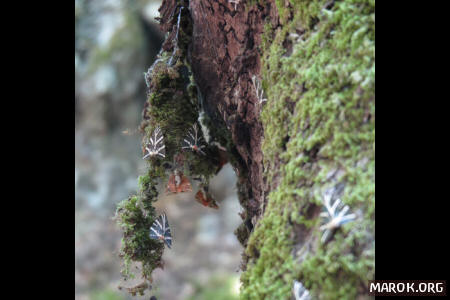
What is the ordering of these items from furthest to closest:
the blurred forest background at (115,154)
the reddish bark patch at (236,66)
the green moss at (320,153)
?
1. the blurred forest background at (115,154)
2. the reddish bark patch at (236,66)
3. the green moss at (320,153)

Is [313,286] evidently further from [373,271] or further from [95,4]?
[95,4]

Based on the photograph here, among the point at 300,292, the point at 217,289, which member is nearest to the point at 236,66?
the point at 300,292

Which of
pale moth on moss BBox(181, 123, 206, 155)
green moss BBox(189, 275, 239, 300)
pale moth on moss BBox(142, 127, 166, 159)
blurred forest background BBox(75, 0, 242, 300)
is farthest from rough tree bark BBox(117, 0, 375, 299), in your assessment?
blurred forest background BBox(75, 0, 242, 300)

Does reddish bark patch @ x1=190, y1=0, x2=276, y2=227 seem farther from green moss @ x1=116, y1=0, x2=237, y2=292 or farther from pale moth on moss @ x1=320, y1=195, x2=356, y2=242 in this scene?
pale moth on moss @ x1=320, y1=195, x2=356, y2=242

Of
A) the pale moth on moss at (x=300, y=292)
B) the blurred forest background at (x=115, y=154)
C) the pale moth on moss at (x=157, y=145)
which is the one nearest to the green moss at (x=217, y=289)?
the blurred forest background at (x=115, y=154)

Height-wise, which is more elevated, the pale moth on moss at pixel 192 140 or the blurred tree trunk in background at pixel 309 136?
the pale moth on moss at pixel 192 140

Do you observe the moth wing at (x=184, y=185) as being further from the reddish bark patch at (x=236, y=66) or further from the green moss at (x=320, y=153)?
the green moss at (x=320, y=153)

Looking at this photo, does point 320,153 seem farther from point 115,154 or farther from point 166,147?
point 115,154
